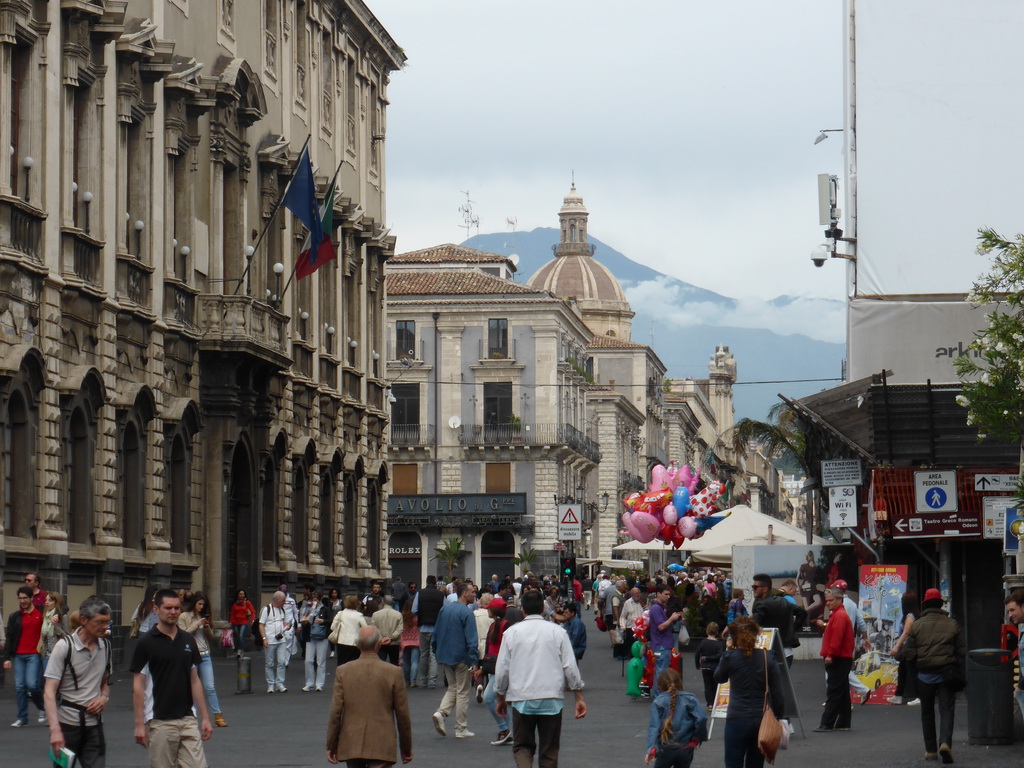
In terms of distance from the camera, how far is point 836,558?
30891 millimetres

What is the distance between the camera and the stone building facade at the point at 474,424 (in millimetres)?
82000

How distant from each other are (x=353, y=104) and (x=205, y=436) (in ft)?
52.7

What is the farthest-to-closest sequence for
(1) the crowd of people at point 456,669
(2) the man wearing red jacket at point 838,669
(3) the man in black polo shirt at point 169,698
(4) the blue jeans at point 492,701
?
(2) the man wearing red jacket at point 838,669 < (4) the blue jeans at point 492,701 < (1) the crowd of people at point 456,669 < (3) the man in black polo shirt at point 169,698

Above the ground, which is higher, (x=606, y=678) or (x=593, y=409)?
(x=593, y=409)

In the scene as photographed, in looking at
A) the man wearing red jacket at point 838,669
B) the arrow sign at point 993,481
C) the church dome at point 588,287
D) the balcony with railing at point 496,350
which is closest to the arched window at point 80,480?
the man wearing red jacket at point 838,669

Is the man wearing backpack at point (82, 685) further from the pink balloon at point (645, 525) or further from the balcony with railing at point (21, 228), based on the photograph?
the pink balloon at point (645, 525)

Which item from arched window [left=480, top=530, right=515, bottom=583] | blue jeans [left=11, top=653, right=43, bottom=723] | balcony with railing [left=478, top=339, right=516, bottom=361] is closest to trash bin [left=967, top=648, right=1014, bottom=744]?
blue jeans [left=11, top=653, right=43, bottom=723]

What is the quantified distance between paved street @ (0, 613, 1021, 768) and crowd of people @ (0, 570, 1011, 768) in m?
0.42

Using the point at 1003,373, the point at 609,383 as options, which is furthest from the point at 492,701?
the point at 609,383

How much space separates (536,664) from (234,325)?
2138 cm

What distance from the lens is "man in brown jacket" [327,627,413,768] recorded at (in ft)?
38.8

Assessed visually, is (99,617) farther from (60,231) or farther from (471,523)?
(471,523)

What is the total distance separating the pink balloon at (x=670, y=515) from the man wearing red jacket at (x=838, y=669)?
684 inches

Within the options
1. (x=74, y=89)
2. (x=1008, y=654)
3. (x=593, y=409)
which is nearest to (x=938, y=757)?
(x=1008, y=654)
